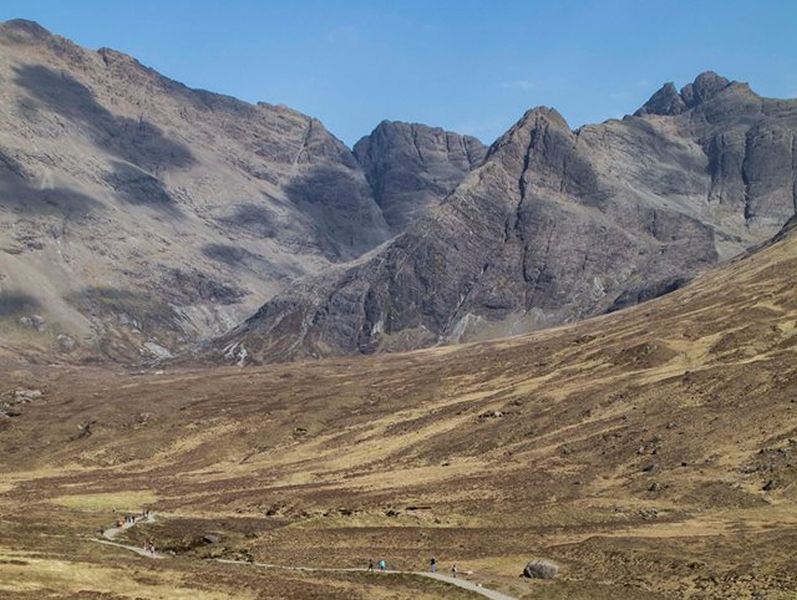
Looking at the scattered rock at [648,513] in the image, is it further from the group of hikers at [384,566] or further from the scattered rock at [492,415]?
the scattered rock at [492,415]

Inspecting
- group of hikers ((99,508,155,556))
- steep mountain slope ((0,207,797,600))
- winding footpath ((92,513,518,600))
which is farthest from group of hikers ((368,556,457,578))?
group of hikers ((99,508,155,556))

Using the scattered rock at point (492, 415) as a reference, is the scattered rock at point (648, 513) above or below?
below

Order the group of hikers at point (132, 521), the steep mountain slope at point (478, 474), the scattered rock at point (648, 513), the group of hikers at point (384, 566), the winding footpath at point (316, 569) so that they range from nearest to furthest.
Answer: the winding footpath at point (316, 569) → the steep mountain slope at point (478, 474) → the group of hikers at point (384, 566) → the group of hikers at point (132, 521) → the scattered rock at point (648, 513)

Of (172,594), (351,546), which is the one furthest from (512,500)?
(172,594)

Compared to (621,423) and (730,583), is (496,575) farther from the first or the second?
(621,423)

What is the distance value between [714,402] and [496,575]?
68366 mm

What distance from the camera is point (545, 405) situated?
150m

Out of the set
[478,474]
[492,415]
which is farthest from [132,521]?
[492,415]

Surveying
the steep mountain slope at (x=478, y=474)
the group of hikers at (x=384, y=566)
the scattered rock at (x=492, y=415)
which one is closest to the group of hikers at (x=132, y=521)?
the steep mountain slope at (x=478, y=474)

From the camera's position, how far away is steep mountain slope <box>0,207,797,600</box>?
66.4 m

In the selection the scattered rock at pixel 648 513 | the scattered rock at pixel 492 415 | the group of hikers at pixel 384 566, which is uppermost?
the scattered rock at pixel 492 415

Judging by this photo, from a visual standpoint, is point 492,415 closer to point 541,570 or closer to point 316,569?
point 316,569

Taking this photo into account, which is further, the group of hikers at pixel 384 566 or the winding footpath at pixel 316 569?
the group of hikers at pixel 384 566

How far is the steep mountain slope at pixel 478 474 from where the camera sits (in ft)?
218
